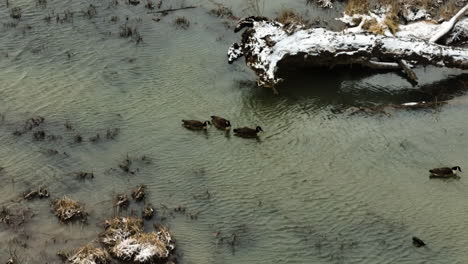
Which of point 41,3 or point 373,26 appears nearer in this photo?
point 373,26

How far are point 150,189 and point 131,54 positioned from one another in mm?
6250

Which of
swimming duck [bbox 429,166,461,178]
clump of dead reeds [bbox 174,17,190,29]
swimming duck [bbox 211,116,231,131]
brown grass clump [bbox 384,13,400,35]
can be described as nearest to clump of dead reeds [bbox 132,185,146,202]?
swimming duck [bbox 211,116,231,131]

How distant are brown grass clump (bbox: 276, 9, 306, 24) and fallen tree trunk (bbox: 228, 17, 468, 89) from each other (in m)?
2.25

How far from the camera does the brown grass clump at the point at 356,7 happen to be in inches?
772

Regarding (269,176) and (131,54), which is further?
(131,54)

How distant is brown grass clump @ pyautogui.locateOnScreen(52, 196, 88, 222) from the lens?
11477mm

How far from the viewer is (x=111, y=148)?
1367 cm

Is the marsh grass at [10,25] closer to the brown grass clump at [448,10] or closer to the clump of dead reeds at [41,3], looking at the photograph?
the clump of dead reeds at [41,3]

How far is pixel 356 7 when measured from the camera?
1970cm

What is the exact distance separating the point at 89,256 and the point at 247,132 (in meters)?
5.46

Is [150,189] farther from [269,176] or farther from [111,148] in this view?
[269,176]

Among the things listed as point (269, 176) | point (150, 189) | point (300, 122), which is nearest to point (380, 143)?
point (300, 122)

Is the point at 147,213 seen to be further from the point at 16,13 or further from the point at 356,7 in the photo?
the point at 356,7

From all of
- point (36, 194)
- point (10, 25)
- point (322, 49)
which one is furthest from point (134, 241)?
point (10, 25)
